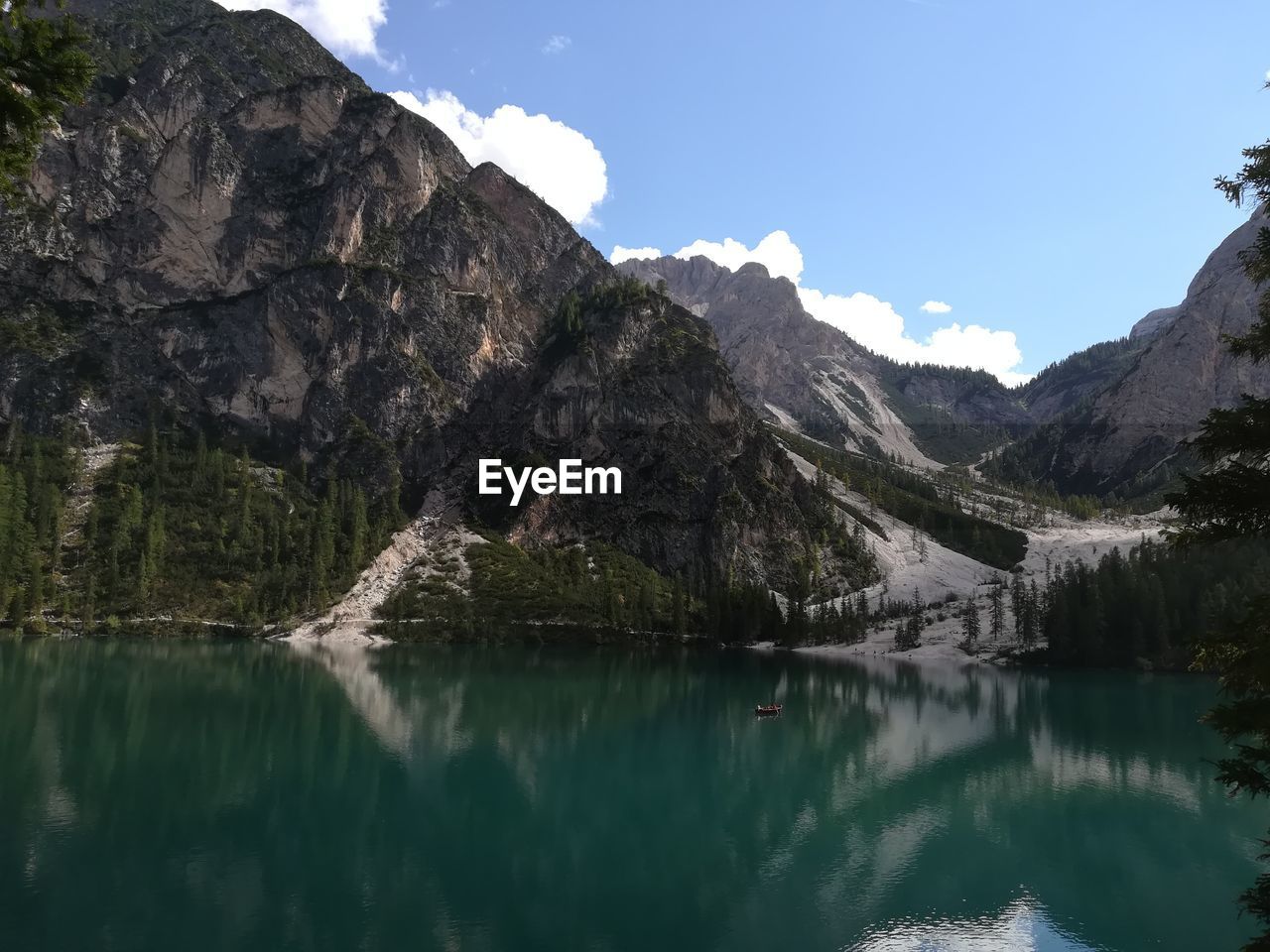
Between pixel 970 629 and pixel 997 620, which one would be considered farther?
pixel 997 620

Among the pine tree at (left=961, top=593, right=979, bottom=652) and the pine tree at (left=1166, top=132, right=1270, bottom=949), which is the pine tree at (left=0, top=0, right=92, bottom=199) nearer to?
the pine tree at (left=1166, top=132, right=1270, bottom=949)

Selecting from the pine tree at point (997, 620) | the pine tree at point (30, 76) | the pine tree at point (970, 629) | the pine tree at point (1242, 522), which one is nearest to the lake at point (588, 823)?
the pine tree at point (1242, 522)

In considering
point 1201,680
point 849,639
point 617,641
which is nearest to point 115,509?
point 617,641

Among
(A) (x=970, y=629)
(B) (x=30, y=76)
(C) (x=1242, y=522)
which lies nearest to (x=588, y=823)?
(C) (x=1242, y=522)

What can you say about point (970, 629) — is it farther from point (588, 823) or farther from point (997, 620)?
point (588, 823)

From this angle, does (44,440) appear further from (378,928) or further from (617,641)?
(378,928)

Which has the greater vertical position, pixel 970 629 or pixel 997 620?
pixel 997 620
